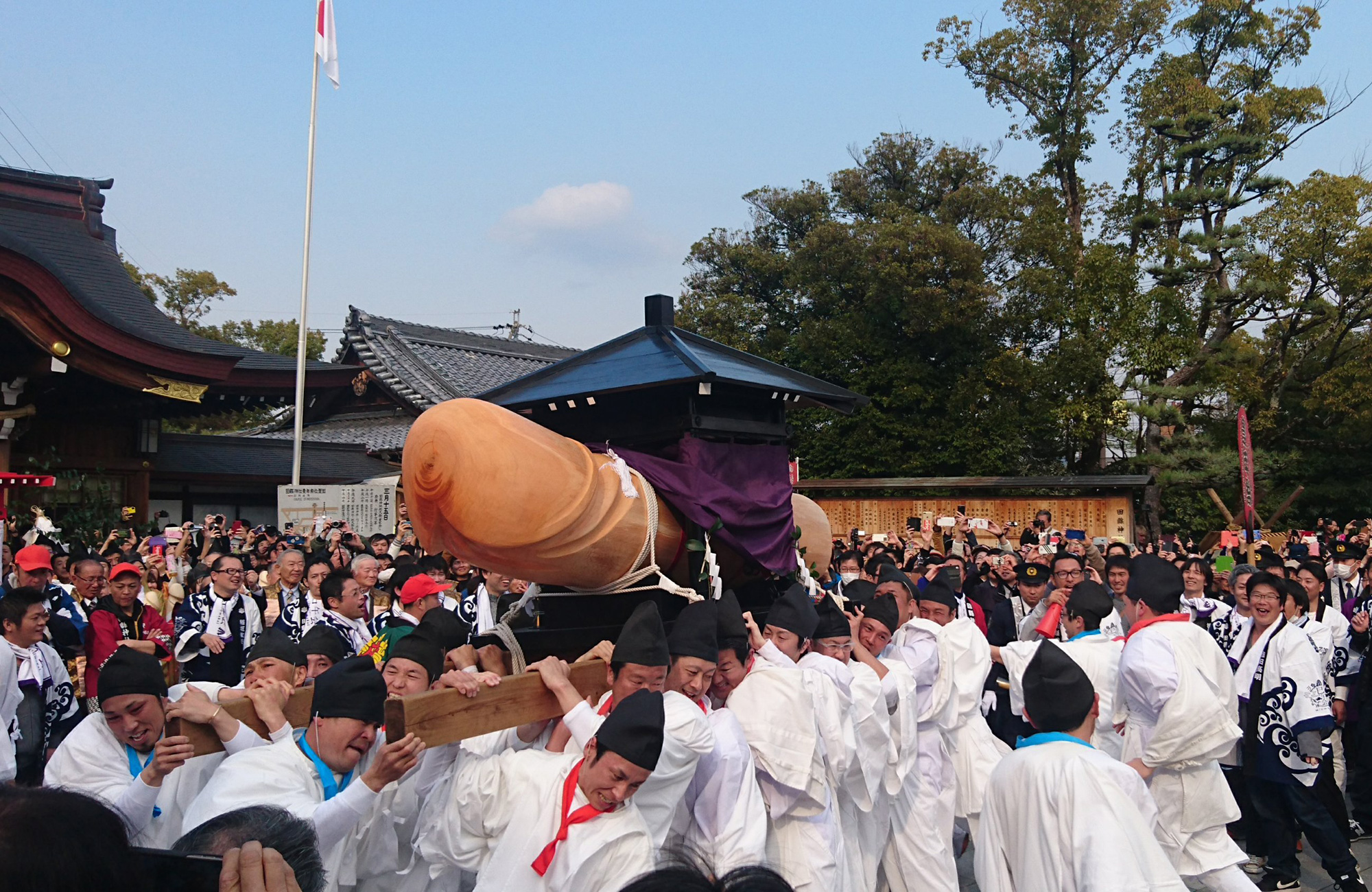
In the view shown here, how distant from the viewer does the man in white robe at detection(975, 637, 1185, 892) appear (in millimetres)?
3275

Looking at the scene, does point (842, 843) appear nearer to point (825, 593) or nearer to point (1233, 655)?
point (825, 593)

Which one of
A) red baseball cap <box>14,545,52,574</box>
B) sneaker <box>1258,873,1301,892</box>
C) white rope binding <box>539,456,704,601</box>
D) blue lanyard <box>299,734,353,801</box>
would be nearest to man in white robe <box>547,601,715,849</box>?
white rope binding <box>539,456,704,601</box>

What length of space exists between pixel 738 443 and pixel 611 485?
44.8 inches

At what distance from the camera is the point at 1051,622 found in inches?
273

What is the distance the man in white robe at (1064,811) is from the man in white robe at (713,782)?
2.77ft

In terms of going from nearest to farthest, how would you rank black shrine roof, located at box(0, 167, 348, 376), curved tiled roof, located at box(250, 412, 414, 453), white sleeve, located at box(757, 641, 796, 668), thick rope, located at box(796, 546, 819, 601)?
1. white sleeve, located at box(757, 641, 796, 668)
2. thick rope, located at box(796, 546, 819, 601)
3. black shrine roof, located at box(0, 167, 348, 376)
4. curved tiled roof, located at box(250, 412, 414, 453)

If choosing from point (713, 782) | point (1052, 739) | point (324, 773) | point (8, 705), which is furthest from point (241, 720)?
Answer: point (1052, 739)

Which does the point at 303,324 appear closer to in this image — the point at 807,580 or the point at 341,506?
the point at 341,506

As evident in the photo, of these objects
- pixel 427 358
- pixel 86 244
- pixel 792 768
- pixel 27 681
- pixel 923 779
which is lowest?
pixel 923 779

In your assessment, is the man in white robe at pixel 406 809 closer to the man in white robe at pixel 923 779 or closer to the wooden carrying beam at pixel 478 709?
the wooden carrying beam at pixel 478 709

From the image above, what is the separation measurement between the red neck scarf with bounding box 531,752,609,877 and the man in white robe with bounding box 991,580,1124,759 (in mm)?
3186

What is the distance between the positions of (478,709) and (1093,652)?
3863 millimetres

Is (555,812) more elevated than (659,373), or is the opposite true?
(659,373)

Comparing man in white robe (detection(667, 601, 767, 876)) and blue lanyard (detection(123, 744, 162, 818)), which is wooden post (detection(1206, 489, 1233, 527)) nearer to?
man in white robe (detection(667, 601, 767, 876))
